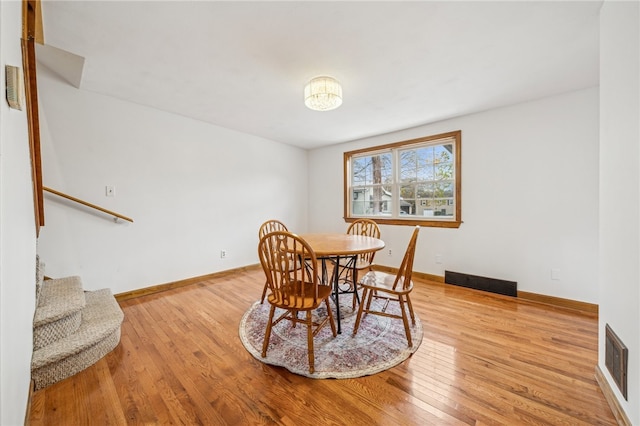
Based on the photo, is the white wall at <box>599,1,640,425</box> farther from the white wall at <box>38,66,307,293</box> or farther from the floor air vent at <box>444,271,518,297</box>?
the white wall at <box>38,66,307,293</box>

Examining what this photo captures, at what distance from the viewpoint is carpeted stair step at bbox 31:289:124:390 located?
1.46 meters

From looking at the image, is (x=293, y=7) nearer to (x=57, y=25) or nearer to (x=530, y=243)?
(x=57, y=25)

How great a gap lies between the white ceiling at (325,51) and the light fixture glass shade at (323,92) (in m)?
0.12

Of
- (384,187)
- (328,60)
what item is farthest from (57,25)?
(384,187)

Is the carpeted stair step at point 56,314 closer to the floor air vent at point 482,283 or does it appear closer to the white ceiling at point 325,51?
the white ceiling at point 325,51

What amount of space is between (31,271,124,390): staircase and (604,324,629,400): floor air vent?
3068 mm

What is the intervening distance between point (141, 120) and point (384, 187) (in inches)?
138

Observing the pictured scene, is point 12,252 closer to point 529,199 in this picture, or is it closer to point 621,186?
point 621,186

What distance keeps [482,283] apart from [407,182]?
1704 mm

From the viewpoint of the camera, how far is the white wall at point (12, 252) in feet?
2.69

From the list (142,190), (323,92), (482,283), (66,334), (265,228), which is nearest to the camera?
(66,334)

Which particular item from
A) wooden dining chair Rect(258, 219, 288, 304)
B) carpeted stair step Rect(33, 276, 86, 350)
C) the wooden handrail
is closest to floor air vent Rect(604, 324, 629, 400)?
wooden dining chair Rect(258, 219, 288, 304)

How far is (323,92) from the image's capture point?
2.06 metres

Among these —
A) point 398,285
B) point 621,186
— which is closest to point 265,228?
point 398,285
